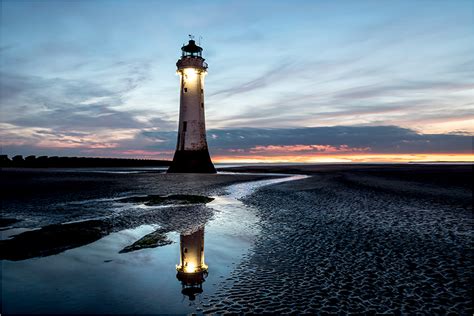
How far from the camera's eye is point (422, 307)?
13.4 feet

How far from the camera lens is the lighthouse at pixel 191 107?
32688mm

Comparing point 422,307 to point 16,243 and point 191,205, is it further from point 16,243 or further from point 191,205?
point 191,205

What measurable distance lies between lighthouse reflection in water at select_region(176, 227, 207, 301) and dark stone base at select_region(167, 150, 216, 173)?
25448 millimetres

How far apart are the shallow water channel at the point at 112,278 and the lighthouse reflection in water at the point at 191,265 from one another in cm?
9

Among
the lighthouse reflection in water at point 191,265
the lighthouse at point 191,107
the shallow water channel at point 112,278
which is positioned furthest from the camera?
the lighthouse at point 191,107

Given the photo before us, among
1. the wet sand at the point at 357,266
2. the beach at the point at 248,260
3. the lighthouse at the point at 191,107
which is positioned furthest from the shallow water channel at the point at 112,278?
the lighthouse at the point at 191,107

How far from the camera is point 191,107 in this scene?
107 ft

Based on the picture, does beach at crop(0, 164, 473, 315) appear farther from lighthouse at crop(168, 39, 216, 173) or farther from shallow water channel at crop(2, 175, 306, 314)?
lighthouse at crop(168, 39, 216, 173)

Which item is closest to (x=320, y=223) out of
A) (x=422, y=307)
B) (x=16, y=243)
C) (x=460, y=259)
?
(x=460, y=259)

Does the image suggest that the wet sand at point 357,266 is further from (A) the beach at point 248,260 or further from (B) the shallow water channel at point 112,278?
(B) the shallow water channel at point 112,278

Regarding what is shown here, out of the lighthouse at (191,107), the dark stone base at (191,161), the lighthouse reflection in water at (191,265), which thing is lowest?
the lighthouse reflection in water at (191,265)

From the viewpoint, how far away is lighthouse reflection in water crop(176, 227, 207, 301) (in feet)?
15.9

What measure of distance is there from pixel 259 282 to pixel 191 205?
8927 millimetres

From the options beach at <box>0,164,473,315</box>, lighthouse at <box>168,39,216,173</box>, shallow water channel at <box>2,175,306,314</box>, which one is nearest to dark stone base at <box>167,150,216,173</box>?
lighthouse at <box>168,39,216,173</box>
